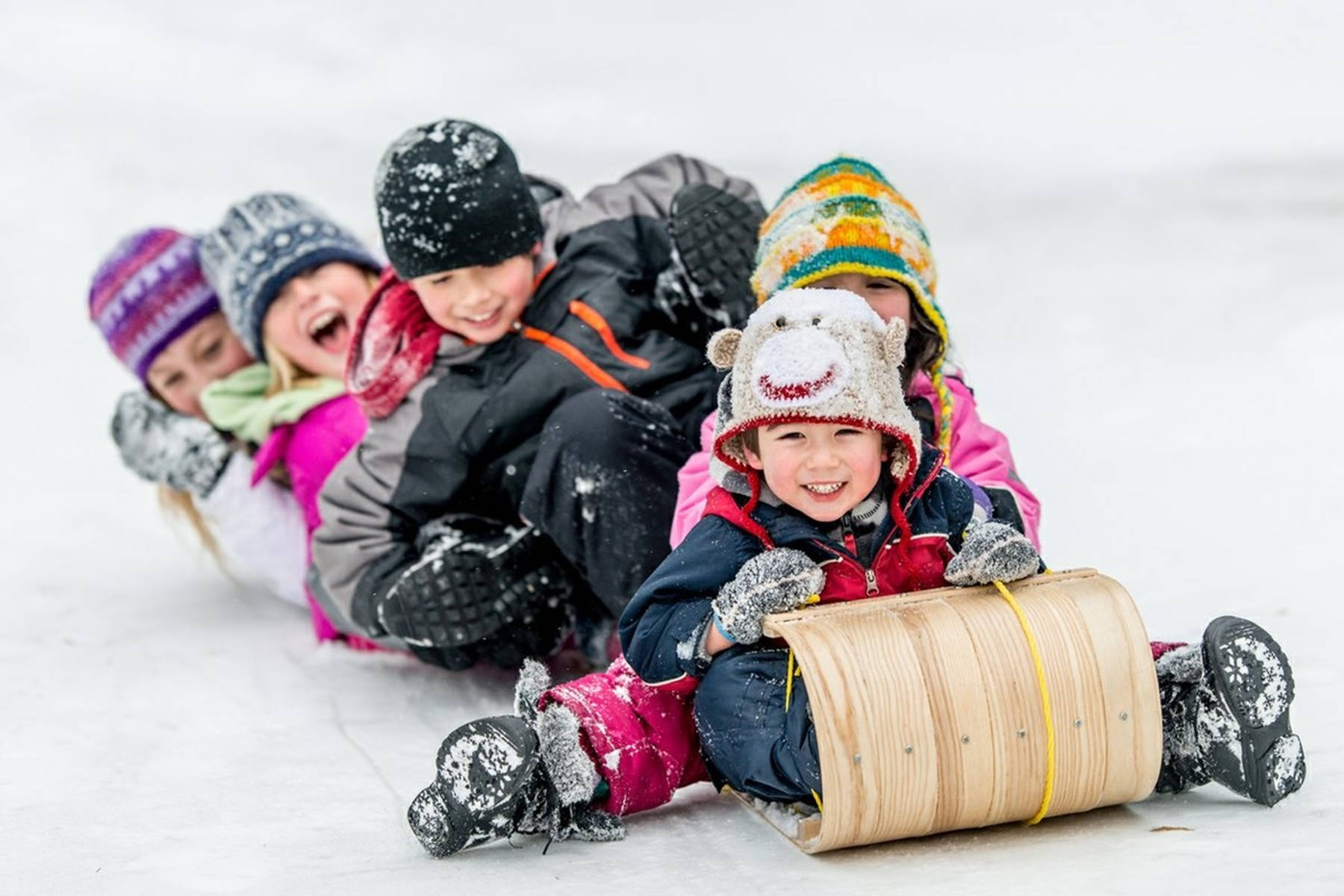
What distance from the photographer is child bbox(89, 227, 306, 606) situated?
12.6 ft

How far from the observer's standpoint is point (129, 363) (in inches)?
160

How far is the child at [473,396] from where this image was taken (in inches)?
117

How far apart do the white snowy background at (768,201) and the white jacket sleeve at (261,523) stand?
141 mm

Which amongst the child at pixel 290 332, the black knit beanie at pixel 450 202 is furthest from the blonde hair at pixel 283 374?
the black knit beanie at pixel 450 202

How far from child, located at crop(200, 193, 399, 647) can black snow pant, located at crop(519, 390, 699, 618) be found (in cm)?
93

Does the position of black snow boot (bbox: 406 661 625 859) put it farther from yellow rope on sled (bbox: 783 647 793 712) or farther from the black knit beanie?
the black knit beanie

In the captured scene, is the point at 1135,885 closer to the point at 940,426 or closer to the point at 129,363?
the point at 940,426

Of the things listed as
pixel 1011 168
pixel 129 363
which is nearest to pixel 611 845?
pixel 129 363

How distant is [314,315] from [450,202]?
92cm

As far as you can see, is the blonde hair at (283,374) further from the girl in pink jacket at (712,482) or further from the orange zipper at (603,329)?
the girl in pink jacket at (712,482)

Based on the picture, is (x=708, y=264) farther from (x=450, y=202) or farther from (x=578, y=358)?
(x=450, y=202)

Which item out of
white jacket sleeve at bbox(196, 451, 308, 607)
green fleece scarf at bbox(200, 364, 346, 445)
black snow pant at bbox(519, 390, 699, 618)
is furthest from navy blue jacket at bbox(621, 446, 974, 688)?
white jacket sleeve at bbox(196, 451, 308, 607)

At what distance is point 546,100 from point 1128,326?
12.7 feet

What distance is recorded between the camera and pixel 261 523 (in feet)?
12.6
